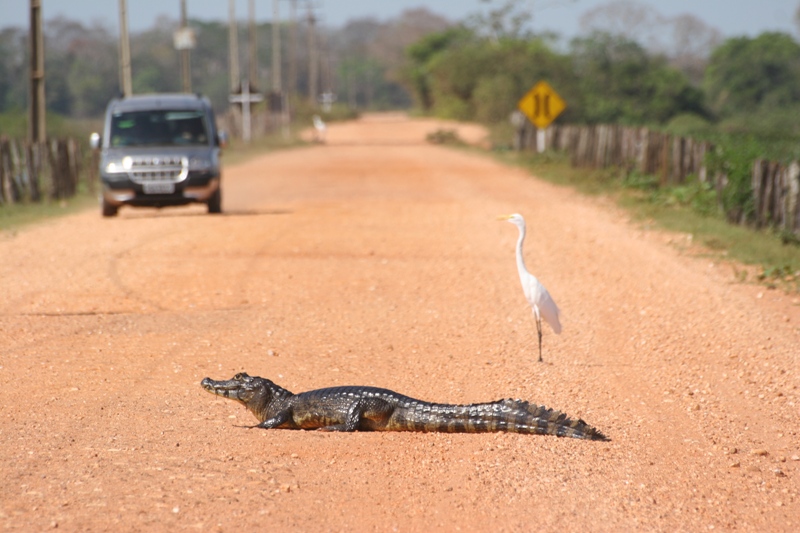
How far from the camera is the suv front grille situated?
16766 millimetres

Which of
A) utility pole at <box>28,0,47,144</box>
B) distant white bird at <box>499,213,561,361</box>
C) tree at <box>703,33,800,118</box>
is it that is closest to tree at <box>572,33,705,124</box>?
tree at <box>703,33,800,118</box>

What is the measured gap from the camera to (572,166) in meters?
27.6

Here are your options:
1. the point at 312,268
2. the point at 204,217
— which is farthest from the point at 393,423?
the point at 204,217

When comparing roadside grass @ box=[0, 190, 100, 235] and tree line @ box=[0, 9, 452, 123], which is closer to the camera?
roadside grass @ box=[0, 190, 100, 235]

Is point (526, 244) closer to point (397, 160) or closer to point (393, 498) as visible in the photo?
point (393, 498)

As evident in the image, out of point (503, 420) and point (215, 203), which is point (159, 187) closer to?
point (215, 203)

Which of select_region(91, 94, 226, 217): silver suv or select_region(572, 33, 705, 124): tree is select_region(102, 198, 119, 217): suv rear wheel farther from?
select_region(572, 33, 705, 124): tree

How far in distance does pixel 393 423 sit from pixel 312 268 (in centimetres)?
574

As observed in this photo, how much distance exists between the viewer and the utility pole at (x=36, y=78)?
21.7m

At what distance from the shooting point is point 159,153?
55.6 ft

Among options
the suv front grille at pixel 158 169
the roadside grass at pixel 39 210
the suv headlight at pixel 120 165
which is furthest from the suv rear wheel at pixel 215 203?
the roadside grass at pixel 39 210

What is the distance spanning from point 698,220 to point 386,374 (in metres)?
9.48

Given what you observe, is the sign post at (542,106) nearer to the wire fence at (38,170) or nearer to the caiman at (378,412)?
the wire fence at (38,170)

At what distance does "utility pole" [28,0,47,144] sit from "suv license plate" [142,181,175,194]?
223 inches
